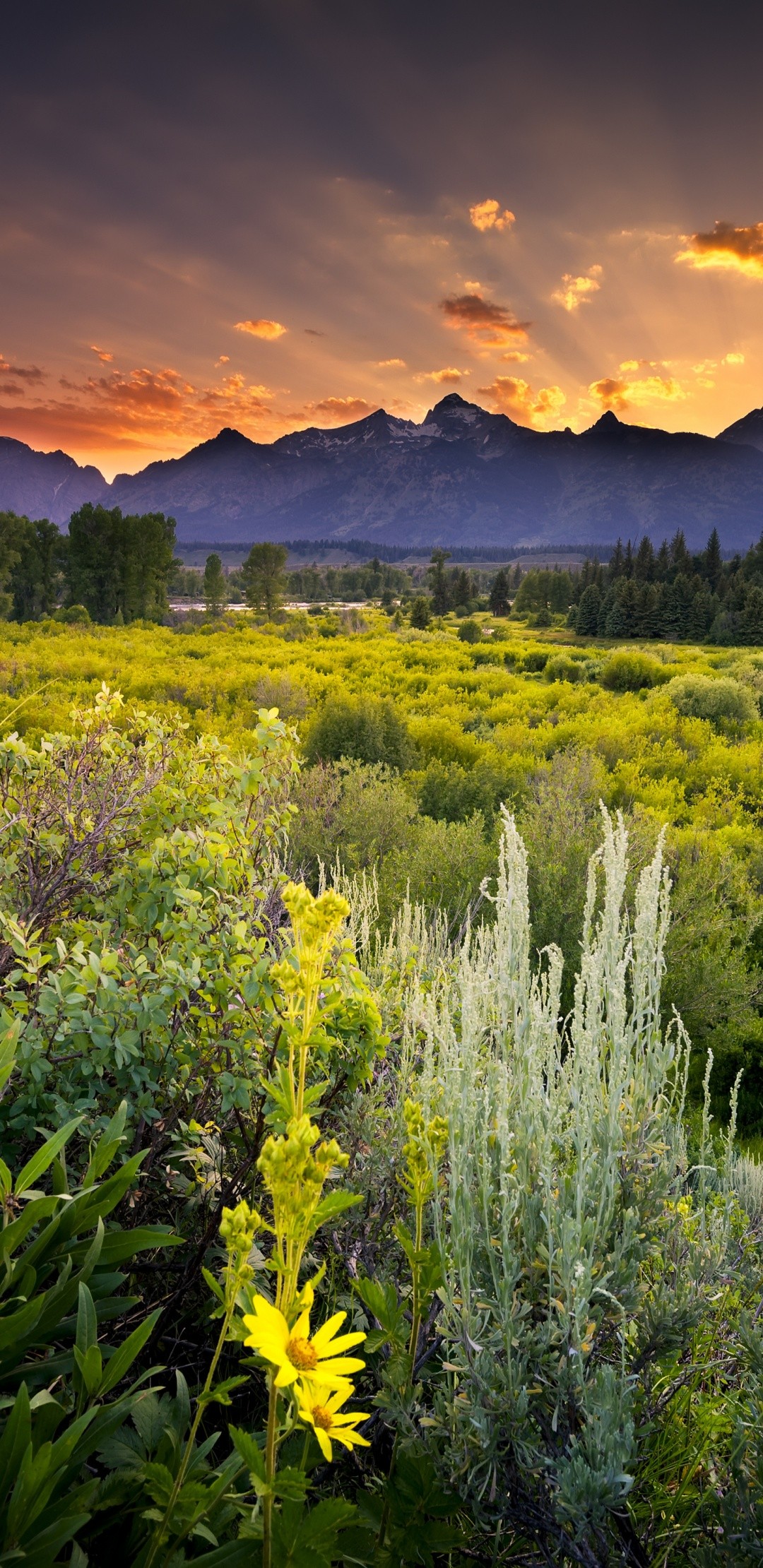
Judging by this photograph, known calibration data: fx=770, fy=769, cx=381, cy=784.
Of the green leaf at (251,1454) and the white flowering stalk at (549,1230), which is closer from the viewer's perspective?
the green leaf at (251,1454)

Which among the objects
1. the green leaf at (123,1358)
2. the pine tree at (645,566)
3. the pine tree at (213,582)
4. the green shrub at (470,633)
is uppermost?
the pine tree at (645,566)

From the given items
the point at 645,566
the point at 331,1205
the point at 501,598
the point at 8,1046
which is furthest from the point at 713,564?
the point at 331,1205

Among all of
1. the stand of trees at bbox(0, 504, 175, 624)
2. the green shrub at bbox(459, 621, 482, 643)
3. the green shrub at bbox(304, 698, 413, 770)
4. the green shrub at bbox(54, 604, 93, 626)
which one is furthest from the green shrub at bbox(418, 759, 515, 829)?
the stand of trees at bbox(0, 504, 175, 624)

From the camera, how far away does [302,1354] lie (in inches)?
33.5

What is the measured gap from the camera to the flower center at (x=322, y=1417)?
887mm

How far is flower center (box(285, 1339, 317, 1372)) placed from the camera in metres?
0.85

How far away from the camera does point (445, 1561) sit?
172 centimetres

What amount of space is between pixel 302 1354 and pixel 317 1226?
17 centimetres

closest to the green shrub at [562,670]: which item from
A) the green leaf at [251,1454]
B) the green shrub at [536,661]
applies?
the green shrub at [536,661]

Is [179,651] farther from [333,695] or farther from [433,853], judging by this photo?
[433,853]

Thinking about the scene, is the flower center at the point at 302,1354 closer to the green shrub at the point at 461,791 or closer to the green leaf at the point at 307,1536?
the green leaf at the point at 307,1536

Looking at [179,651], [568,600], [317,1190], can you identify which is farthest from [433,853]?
[568,600]

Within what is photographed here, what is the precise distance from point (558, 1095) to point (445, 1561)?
103cm

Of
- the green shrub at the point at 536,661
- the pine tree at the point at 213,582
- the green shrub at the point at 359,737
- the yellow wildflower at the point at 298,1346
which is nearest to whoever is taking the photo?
the yellow wildflower at the point at 298,1346
